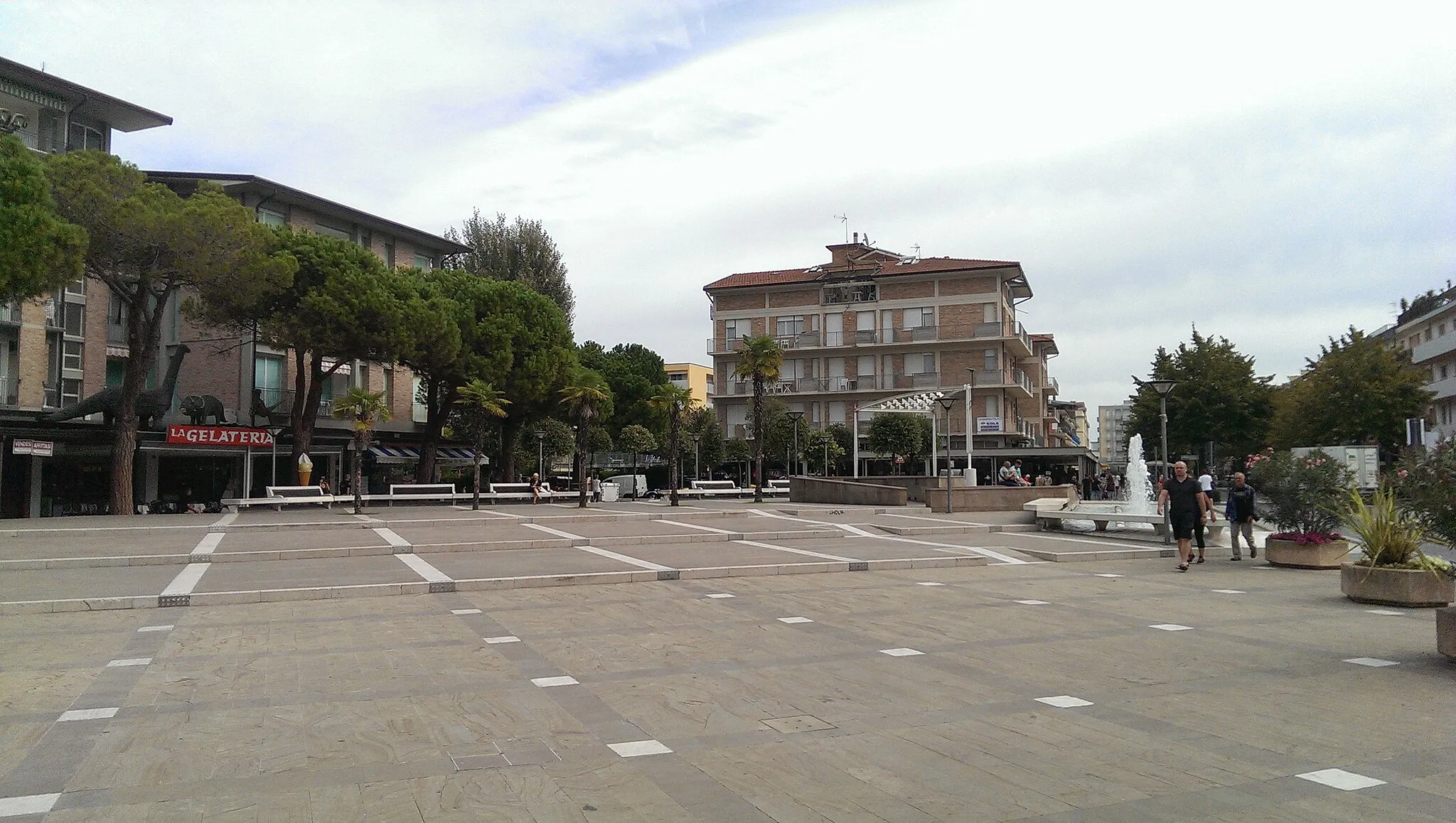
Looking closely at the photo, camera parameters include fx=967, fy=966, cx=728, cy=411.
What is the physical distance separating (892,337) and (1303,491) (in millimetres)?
48291

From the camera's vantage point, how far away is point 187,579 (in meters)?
13.4

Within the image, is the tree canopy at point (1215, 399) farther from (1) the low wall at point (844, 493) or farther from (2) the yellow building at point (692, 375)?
(2) the yellow building at point (692, 375)

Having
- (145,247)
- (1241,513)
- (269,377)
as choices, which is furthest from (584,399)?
(1241,513)

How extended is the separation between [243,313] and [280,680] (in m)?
32.1

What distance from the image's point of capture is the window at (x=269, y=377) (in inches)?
1779

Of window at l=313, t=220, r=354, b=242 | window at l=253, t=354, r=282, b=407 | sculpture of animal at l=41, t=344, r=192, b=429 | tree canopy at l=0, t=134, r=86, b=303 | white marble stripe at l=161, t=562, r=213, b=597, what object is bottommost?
white marble stripe at l=161, t=562, r=213, b=597

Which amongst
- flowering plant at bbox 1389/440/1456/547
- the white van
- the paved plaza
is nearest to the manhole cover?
the paved plaza

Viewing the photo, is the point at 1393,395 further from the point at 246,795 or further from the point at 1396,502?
the point at 246,795

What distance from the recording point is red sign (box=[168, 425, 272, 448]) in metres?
37.9

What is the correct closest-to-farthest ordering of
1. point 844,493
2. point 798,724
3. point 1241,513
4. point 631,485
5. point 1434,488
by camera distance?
point 798,724, point 1434,488, point 1241,513, point 844,493, point 631,485

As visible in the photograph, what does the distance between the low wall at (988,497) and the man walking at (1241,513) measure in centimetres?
1467

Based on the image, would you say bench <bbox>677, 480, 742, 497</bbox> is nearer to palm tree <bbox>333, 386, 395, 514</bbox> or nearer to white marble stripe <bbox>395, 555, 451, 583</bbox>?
palm tree <bbox>333, 386, 395, 514</bbox>

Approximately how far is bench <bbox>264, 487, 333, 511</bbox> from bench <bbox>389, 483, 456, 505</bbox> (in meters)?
2.29

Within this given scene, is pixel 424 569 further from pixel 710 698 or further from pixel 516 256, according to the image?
pixel 516 256
